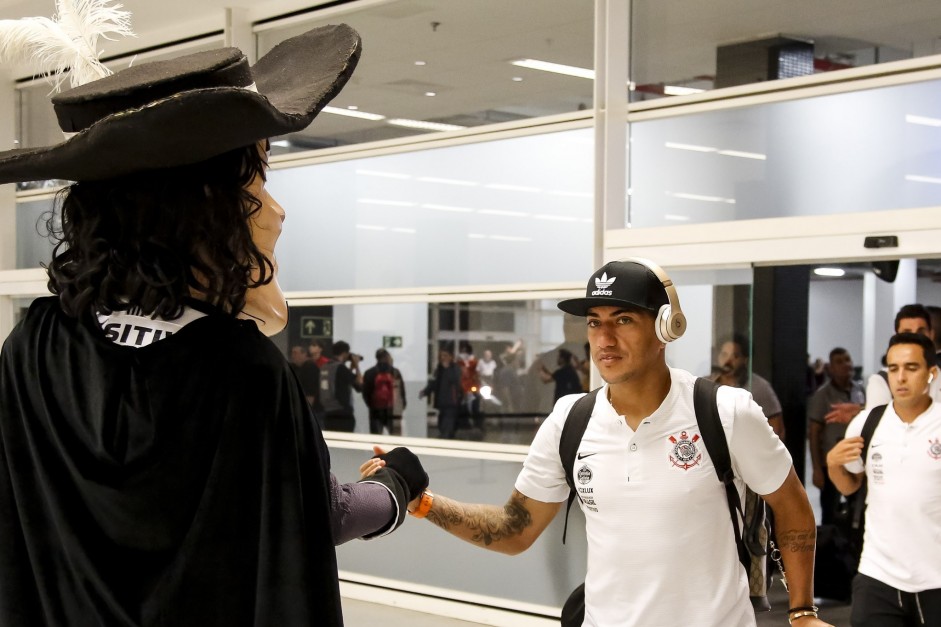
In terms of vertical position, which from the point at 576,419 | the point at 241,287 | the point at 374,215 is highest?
the point at 374,215

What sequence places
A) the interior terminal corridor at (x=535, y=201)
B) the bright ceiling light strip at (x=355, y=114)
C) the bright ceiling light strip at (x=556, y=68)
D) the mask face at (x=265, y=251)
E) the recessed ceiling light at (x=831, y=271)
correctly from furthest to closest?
the recessed ceiling light at (x=831, y=271) < the bright ceiling light strip at (x=355, y=114) < the bright ceiling light strip at (x=556, y=68) < the interior terminal corridor at (x=535, y=201) < the mask face at (x=265, y=251)

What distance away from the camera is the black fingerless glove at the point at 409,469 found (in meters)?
1.86

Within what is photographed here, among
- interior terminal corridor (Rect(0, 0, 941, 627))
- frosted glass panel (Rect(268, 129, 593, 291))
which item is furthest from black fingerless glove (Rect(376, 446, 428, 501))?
frosted glass panel (Rect(268, 129, 593, 291))

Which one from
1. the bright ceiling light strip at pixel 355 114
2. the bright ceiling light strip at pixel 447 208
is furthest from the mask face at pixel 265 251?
the bright ceiling light strip at pixel 355 114

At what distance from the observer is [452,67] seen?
22.9ft

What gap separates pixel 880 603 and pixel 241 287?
387 centimetres

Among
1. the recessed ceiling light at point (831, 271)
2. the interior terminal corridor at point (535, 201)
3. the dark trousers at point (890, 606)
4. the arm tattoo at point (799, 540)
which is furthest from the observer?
the recessed ceiling light at point (831, 271)

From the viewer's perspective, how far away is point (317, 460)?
1.53 meters

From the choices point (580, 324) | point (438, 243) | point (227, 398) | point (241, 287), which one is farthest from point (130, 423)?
point (438, 243)

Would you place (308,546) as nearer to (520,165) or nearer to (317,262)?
(520,165)

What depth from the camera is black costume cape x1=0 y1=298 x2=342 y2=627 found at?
1437mm

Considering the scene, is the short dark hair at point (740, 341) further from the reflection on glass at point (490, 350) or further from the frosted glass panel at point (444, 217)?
the frosted glass panel at point (444, 217)

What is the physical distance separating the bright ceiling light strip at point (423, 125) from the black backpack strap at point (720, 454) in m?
4.40

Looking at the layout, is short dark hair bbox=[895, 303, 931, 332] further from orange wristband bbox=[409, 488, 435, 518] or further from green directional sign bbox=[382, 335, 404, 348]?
orange wristband bbox=[409, 488, 435, 518]
